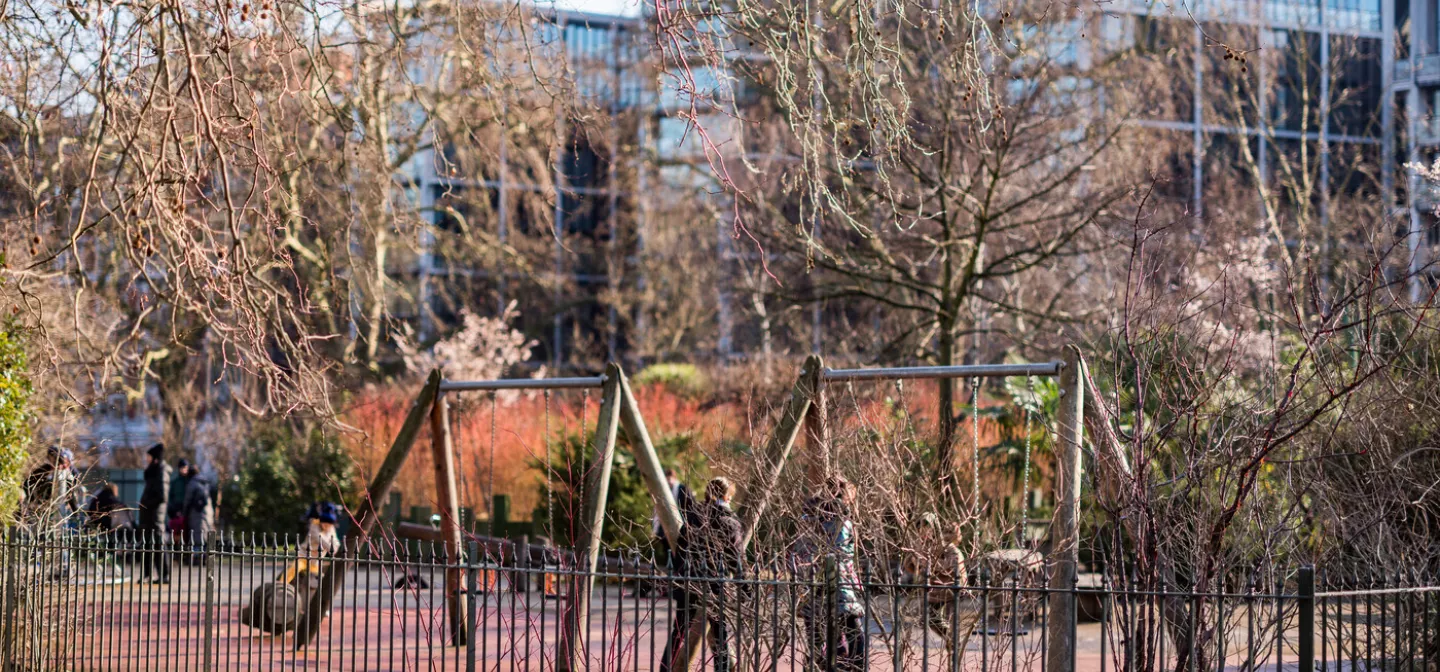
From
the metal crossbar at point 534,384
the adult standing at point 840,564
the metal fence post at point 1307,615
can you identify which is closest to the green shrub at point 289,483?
the metal crossbar at point 534,384

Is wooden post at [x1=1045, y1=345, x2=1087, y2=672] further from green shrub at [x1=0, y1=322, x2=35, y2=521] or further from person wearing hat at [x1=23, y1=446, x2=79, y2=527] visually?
green shrub at [x1=0, y1=322, x2=35, y2=521]

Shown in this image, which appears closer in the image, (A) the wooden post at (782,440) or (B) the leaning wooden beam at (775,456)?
(B) the leaning wooden beam at (775,456)

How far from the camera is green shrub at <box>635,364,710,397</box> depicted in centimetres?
2828

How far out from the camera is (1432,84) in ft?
174

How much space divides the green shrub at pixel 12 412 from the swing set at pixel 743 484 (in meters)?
1.96

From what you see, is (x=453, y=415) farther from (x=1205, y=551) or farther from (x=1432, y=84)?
(x=1432, y=84)

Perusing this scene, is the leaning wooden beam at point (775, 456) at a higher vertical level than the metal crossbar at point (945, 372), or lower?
lower

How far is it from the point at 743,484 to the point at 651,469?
5.81 feet

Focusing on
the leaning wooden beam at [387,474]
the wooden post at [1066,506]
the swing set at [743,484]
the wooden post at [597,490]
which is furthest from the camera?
the leaning wooden beam at [387,474]

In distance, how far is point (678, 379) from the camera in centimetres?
3034

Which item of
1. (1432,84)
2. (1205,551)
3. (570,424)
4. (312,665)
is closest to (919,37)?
(570,424)

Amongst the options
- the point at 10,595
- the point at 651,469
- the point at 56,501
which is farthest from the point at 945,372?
the point at 10,595

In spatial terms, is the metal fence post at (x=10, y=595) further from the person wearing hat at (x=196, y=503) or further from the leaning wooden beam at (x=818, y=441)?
the person wearing hat at (x=196, y=503)

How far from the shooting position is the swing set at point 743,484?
7.81 m
